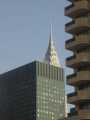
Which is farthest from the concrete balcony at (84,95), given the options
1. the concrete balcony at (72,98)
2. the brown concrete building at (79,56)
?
the concrete balcony at (72,98)

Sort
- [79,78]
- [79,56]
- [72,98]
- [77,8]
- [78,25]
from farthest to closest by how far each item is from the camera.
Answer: [77,8], [78,25], [72,98], [79,56], [79,78]

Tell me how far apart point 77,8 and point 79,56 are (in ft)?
32.7

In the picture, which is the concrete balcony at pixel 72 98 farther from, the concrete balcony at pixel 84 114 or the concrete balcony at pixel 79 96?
the concrete balcony at pixel 84 114

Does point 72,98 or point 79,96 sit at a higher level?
point 79,96

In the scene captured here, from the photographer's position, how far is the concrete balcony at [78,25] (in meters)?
108

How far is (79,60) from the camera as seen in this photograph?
10681 cm

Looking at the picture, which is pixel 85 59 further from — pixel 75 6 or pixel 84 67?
pixel 75 6

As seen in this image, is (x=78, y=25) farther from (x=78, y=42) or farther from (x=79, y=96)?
(x=79, y=96)

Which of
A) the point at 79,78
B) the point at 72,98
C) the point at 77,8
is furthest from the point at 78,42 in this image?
the point at 72,98

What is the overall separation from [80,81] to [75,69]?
16.8 feet

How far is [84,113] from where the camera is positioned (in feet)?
339

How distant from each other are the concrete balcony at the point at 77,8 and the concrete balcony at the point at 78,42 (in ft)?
18.1

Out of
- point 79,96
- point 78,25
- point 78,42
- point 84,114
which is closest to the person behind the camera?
point 84,114

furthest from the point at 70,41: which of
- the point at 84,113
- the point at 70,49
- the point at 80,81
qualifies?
the point at 84,113
